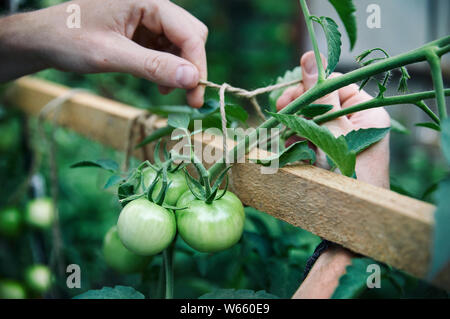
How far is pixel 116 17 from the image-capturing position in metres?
0.62

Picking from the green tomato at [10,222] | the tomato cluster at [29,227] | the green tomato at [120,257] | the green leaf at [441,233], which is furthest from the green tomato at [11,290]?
the green leaf at [441,233]

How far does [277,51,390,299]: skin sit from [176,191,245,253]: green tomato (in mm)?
97

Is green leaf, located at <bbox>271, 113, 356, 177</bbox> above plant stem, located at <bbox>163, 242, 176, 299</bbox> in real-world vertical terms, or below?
above

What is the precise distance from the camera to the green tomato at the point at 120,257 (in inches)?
21.3

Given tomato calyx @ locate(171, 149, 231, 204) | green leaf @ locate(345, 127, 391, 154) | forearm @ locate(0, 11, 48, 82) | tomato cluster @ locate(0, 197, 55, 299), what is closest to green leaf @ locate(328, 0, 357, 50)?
green leaf @ locate(345, 127, 391, 154)

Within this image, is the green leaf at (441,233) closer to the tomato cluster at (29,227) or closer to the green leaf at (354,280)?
the green leaf at (354,280)

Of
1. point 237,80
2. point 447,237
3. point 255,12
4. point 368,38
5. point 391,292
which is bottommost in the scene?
point 391,292

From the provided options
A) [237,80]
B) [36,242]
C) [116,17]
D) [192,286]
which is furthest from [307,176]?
[237,80]

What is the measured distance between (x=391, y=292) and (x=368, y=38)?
215cm

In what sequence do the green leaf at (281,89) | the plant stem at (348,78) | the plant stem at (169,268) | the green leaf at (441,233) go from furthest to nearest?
1. the green leaf at (281,89)
2. the plant stem at (169,268)
3. the plant stem at (348,78)
4. the green leaf at (441,233)

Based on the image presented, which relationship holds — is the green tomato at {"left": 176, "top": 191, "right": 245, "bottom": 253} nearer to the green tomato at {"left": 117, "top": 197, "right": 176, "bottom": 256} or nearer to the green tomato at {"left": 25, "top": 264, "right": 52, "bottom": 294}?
the green tomato at {"left": 117, "top": 197, "right": 176, "bottom": 256}

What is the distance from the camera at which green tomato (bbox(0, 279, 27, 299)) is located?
873mm

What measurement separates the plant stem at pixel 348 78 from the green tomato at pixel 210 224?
77 mm

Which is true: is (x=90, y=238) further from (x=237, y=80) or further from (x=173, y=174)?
(x=237, y=80)
